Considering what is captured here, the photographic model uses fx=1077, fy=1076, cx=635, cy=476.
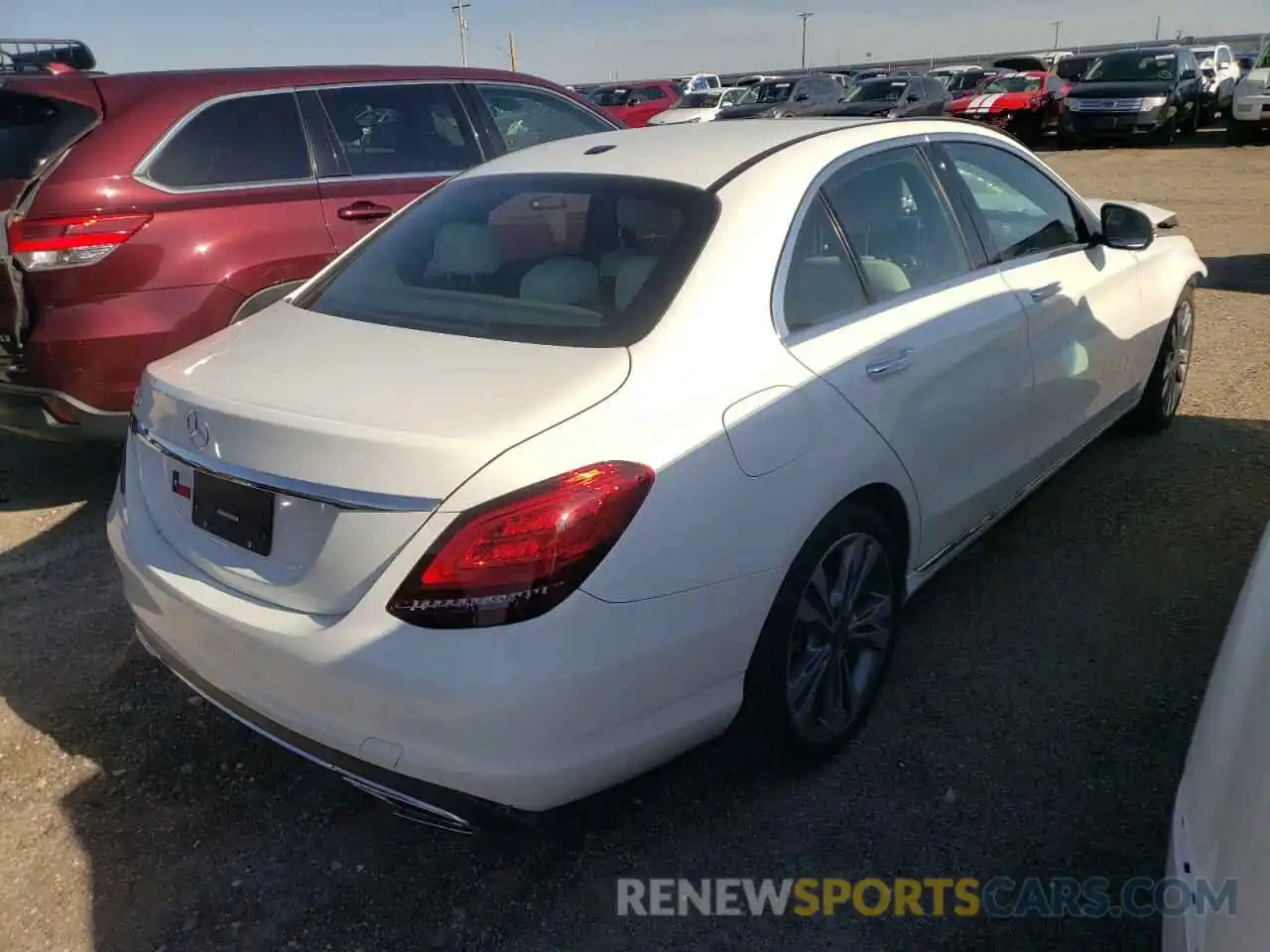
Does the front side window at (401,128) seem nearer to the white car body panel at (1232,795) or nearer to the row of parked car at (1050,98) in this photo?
the white car body panel at (1232,795)

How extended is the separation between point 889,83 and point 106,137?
2062cm

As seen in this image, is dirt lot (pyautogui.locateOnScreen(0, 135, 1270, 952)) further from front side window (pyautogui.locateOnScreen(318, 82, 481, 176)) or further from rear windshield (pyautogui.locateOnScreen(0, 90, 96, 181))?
front side window (pyautogui.locateOnScreen(318, 82, 481, 176))

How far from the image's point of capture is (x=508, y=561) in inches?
77.7

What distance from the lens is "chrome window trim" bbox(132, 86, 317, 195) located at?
173 inches

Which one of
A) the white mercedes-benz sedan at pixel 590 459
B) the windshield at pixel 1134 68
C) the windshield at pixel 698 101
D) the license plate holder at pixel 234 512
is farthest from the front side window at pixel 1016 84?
the license plate holder at pixel 234 512

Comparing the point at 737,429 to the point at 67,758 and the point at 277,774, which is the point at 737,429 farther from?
the point at 67,758

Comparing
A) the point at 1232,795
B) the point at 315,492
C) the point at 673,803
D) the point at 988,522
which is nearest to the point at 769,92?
the point at 988,522

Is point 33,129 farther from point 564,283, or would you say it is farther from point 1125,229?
point 1125,229

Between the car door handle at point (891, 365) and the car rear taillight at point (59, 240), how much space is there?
3.15m

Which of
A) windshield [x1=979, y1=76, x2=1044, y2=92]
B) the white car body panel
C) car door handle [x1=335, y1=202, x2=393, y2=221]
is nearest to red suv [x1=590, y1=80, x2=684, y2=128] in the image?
Answer: windshield [x1=979, y1=76, x2=1044, y2=92]

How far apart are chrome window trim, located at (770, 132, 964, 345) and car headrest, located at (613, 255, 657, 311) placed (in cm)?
31

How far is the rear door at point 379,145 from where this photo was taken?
16.3 feet

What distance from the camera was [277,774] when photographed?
2.87m

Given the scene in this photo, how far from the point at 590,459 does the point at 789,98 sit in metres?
24.6
